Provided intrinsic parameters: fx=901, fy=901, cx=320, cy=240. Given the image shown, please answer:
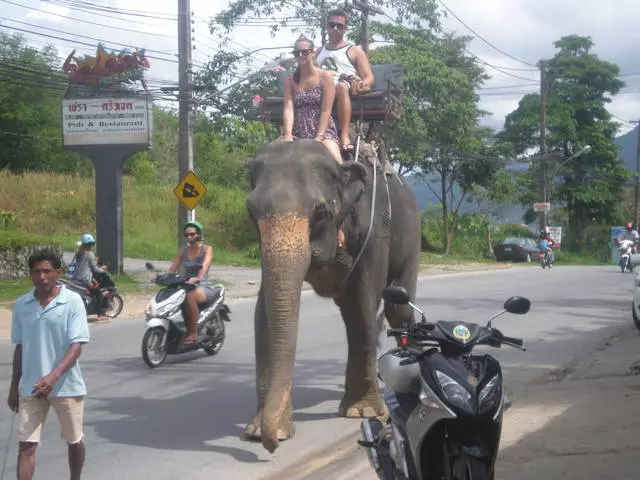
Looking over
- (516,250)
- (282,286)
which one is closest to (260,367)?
(282,286)

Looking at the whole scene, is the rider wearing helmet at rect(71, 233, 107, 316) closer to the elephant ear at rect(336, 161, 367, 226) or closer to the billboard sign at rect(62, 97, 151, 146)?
the billboard sign at rect(62, 97, 151, 146)

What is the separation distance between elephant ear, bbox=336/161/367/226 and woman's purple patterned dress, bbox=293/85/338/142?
73 cm

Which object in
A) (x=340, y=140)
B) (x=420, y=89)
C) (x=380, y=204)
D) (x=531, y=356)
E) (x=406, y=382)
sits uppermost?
(x=420, y=89)

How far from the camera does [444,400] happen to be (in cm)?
448

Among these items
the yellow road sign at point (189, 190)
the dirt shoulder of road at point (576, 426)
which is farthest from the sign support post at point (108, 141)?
the dirt shoulder of road at point (576, 426)

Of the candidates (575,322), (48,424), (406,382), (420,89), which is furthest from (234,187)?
(406,382)

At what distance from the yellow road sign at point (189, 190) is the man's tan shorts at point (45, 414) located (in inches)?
632

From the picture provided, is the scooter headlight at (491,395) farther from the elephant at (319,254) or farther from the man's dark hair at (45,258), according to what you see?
the man's dark hair at (45,258)

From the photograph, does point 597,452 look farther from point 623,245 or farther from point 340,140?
point 623,245

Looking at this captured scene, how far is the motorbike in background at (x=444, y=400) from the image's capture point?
4.47 metres

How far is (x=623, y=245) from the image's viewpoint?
30.4 metres

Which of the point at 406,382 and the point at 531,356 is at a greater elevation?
the point at 406,382

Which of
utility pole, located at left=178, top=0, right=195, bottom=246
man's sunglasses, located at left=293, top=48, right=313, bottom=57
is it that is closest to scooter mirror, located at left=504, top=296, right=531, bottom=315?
man's sunglasses, located at left=293, top=48, right=313, bottom=57

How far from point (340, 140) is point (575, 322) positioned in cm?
887
